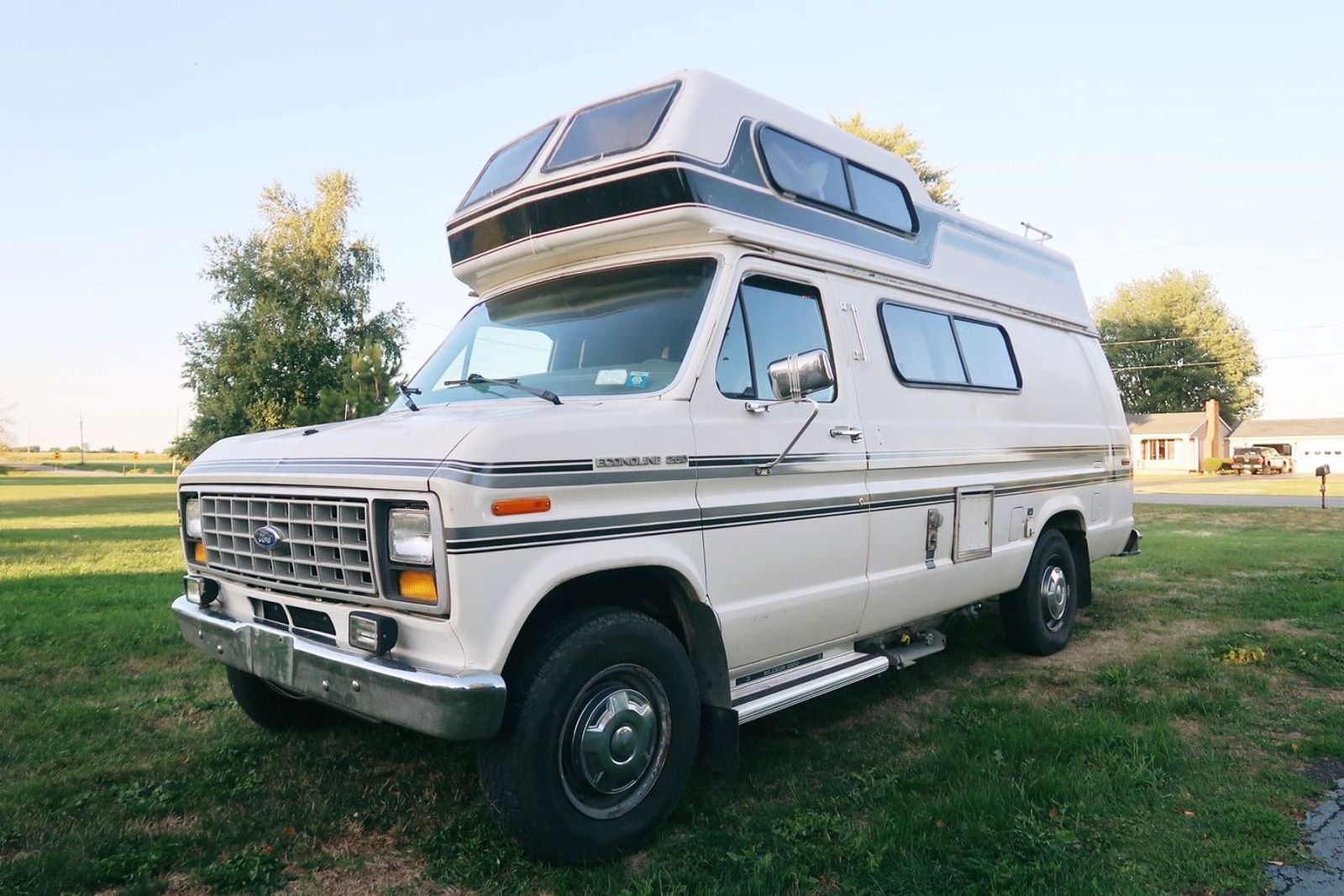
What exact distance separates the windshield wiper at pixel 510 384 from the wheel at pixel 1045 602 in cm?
402

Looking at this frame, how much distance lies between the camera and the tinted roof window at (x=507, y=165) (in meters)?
4.84

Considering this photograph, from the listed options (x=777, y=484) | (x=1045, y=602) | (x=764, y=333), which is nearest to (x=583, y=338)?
(x=764, y=333)

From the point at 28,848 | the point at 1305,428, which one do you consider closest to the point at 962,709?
the point at 28,848

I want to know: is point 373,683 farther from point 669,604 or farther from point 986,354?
point 986,354

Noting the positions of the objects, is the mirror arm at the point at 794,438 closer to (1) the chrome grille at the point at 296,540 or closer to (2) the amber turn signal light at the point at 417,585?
(2) the amber turn signal light at the point at 417,585

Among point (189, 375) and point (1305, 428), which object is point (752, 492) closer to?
point (189, 375)

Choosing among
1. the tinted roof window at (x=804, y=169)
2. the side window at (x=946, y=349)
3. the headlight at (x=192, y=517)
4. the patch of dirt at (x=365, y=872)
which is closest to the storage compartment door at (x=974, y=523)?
the side window at (x=946, y=349)

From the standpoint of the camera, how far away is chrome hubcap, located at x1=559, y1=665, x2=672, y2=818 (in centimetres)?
330

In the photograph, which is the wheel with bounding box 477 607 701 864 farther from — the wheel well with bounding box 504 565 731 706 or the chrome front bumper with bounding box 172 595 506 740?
the chrome front bumper with bounding box 172 595 506 740

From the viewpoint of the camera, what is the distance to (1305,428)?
59.8 meters

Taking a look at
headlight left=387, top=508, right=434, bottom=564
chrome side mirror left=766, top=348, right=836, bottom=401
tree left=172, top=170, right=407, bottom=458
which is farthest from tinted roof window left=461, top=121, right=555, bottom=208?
tree left=172, top=170, right=407, bottom=458

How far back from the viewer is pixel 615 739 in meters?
3.37

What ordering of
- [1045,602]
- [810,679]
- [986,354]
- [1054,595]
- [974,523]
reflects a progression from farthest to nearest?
1. [1054,595]
2. [1045,602]
3. [986,354]
4. [974,523]
5. [810,679]

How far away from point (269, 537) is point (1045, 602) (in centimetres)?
539
